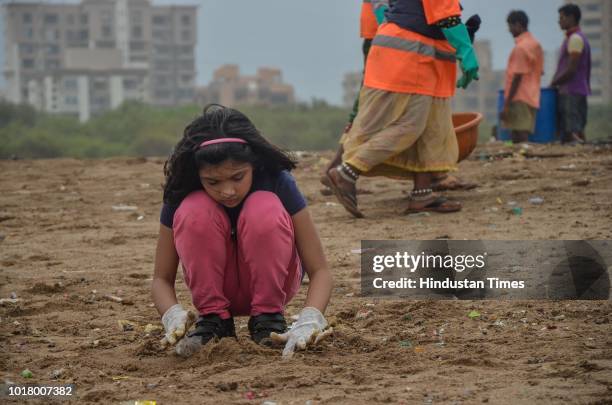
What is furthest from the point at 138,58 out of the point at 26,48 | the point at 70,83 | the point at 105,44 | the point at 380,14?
the point at 380,14

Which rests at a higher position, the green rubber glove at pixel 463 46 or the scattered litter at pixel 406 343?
the green rubber glove at pixel 463 46

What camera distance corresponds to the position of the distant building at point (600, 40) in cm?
6259

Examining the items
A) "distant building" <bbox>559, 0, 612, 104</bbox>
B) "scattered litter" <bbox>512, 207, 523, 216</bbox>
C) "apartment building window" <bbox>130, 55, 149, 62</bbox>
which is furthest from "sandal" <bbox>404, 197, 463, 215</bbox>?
"apartment building window" <bbox>130, 55, 149, 62</bbox>

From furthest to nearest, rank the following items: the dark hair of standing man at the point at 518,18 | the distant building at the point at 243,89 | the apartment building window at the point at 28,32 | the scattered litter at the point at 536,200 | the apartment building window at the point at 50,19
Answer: the apartment building window at the point at 50,19, the apartment building window at the point at 28,32, the distant building at the point at 243,89, the dark hair of standing man at the point at 518,18, the scattered litter at the point at 536,200

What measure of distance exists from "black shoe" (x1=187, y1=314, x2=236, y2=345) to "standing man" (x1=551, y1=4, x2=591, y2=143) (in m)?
8.25

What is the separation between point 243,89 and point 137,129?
42.6 m

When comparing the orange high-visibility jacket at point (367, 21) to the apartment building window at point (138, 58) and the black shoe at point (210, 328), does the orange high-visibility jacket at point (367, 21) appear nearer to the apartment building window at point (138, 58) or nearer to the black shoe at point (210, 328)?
the black shoe at point (210, 328)

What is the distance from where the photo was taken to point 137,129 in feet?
129

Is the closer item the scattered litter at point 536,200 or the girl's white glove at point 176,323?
the girl's white glove at point 176,323

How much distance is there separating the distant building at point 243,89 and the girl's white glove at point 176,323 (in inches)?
2936

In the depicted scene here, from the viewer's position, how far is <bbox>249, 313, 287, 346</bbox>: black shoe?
3.52m

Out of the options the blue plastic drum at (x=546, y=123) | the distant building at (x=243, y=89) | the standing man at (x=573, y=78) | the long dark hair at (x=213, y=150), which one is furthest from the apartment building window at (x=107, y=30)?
the long dark hair at (x=213, y=150)

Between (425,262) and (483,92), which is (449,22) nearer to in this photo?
(425,262)

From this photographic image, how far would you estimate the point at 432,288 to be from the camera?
456 cm
